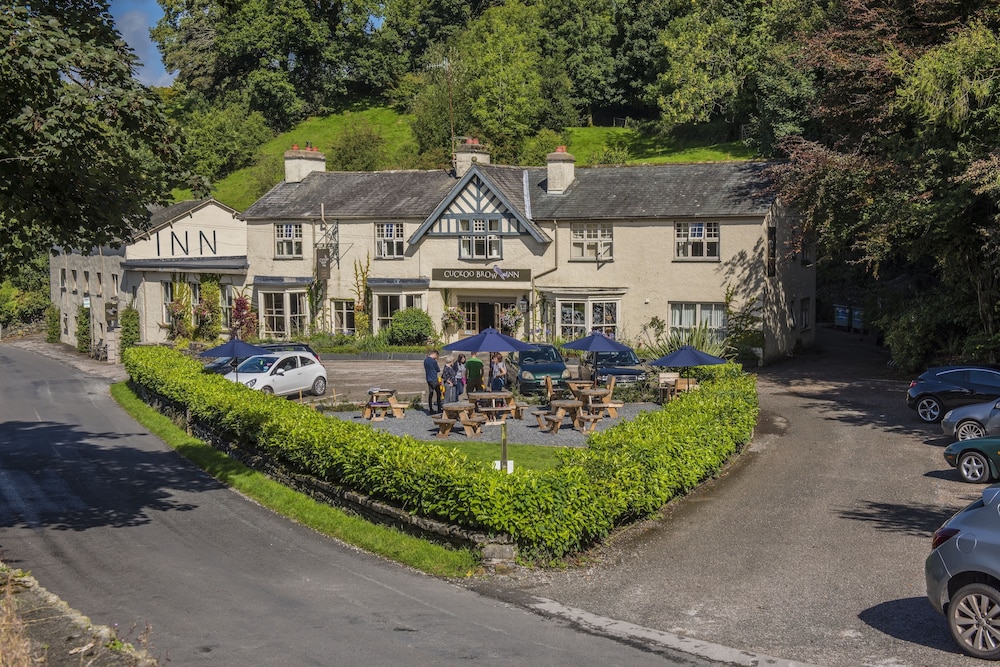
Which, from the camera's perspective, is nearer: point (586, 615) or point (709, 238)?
point (586, 615)

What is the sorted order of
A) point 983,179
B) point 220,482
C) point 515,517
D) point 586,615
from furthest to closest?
point 983,179
point 220,482
point 515,517
point 586,615

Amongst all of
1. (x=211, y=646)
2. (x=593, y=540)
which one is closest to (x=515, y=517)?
(x=593, y=540)

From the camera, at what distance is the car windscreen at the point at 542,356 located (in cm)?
3136

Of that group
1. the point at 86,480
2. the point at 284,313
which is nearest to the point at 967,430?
the point at 86,480

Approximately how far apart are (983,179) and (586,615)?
19591 mm

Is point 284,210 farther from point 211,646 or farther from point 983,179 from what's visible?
point 211,646

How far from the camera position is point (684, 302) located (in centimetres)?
3862

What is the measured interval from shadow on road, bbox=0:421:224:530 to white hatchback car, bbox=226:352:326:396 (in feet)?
13.6

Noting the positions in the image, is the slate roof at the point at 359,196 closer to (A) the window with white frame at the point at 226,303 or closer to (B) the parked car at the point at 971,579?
(A) the window with white frame at the point at 226,303

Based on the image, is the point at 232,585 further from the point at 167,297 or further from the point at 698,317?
the point at 167,297

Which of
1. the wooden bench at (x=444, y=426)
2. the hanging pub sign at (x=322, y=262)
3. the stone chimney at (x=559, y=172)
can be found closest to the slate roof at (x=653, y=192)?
the stone chimney at (x=559, y=172)

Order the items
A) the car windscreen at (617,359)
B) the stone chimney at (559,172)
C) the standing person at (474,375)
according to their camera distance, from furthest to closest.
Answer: the stone chimney at (559,172) → the car windscreen at (617,359) → the standing person at (474,375)

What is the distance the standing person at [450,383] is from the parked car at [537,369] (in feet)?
9.75

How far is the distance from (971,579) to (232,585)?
959 cm
